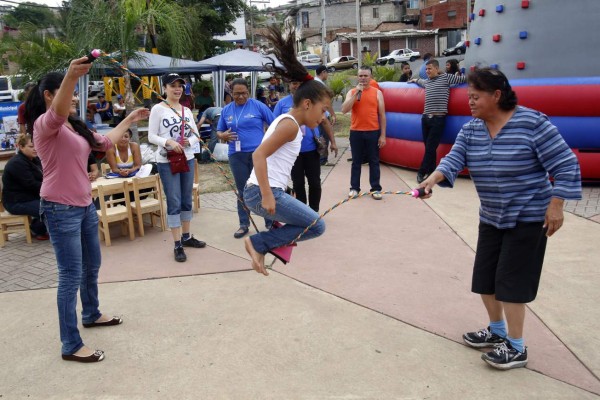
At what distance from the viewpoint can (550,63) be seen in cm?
806

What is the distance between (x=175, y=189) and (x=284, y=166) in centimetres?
208

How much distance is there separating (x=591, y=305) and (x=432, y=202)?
11.3 ft

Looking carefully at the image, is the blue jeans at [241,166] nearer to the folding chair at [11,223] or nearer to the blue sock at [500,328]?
the folding chair at [11,223]

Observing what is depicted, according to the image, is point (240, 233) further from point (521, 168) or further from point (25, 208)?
point (521, 168)

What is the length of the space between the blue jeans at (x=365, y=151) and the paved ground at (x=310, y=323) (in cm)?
150

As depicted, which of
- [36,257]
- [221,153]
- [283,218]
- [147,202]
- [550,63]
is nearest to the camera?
[283,218]

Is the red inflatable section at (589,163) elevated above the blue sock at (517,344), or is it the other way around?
the red inflatable section at (589,163)

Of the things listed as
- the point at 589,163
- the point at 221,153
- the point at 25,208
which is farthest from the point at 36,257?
the point at 589,163

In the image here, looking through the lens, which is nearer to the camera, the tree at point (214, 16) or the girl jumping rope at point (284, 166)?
the girl jumping rope at point (284, 166)

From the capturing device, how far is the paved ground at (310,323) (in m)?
3.25

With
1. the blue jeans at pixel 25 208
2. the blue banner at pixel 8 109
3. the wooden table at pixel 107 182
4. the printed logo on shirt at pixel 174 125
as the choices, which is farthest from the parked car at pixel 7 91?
the printed logo on shirt at pixel 174 125

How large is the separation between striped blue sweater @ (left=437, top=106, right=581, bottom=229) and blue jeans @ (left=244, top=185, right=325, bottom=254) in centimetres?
115

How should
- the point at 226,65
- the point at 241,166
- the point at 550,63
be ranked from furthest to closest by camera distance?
the point at 226,65 → the point at 550,63 → the point at 241,166

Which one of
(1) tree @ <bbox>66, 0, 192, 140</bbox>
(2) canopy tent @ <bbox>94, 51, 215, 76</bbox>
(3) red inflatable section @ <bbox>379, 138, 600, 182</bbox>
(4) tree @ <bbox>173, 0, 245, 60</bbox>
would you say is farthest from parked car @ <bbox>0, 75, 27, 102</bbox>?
(3) red inflatable section @ <bbox>379, 138, 600, 182</bbox>
